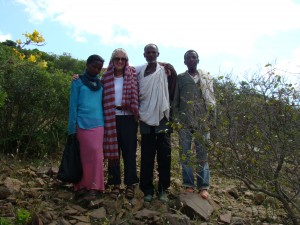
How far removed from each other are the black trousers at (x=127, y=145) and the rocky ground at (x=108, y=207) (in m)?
0.24

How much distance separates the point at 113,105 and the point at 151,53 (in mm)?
748

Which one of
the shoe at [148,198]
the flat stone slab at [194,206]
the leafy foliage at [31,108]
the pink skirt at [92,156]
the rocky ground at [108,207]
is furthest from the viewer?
the leafy foliage at [31,108]

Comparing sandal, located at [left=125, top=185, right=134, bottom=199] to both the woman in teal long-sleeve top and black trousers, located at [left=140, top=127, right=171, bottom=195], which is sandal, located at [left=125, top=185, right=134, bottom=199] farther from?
the woman in teal long-sleeve top

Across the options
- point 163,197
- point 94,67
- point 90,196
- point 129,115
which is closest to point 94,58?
point 94,67

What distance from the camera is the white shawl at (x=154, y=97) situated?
4297mm

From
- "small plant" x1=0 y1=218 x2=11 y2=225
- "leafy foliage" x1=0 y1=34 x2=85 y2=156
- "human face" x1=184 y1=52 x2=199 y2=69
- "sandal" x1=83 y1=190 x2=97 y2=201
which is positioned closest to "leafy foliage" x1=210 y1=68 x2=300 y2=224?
"human face" x1=184 y1=52 x2=199 y2=69

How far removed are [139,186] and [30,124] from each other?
210 cm

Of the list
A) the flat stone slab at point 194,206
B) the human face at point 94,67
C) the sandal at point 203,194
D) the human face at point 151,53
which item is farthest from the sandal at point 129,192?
the human face at point 151,53

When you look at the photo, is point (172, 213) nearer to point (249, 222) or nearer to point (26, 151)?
point (249, 222)

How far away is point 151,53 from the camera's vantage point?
4.39m

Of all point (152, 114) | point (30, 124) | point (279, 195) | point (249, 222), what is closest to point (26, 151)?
point (30, 124)

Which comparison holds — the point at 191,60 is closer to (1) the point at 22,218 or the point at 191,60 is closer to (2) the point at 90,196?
(2) the point at 90,196

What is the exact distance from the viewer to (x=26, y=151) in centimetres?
561

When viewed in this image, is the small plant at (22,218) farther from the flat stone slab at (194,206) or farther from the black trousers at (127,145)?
the flat stone slab at (194,206)
